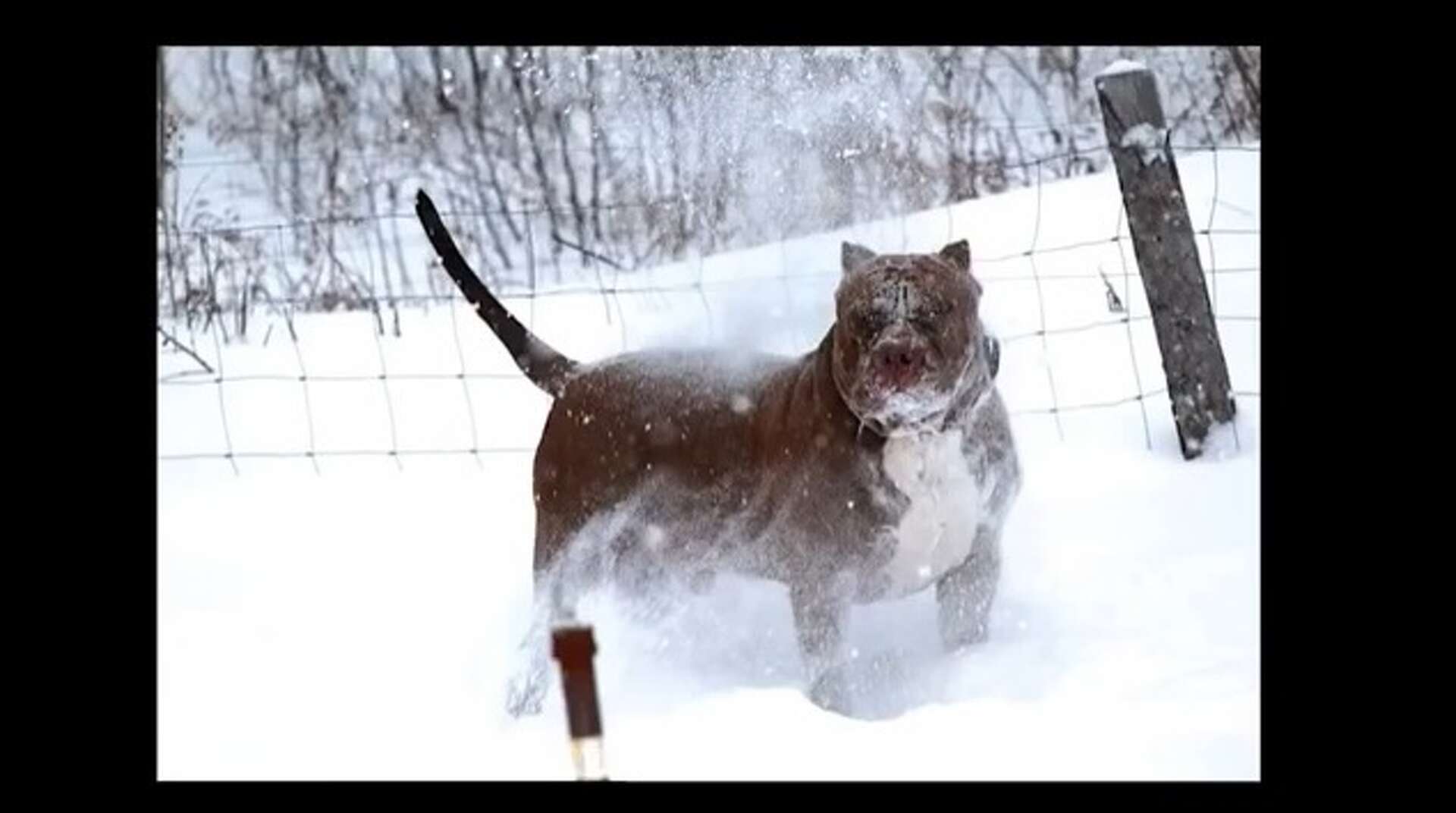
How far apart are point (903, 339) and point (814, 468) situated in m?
0.35

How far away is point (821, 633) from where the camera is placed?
3.72 m

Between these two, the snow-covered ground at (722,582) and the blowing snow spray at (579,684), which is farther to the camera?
the snow-covered ground at (722,582)

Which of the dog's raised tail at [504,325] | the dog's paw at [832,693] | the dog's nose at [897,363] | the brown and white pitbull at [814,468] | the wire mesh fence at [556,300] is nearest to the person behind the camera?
the dog's nose at [897,363]

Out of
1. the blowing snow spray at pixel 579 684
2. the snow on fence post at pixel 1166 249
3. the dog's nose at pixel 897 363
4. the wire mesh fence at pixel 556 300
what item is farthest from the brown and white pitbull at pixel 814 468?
the blowing snow spray at pixel 579 684

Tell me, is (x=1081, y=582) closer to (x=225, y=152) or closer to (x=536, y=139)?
(x=536, y=139)

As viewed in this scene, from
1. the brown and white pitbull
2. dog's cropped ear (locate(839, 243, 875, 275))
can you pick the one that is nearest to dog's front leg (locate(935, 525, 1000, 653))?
the brown and white pitbull

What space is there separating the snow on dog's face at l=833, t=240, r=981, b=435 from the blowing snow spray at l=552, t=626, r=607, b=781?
1.28 m

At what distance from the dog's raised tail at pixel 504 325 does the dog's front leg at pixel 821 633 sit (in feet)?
2.70

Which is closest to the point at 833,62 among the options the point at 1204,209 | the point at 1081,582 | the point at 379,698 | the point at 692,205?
the point at 692,205

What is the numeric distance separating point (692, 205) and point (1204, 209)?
166 centimetres

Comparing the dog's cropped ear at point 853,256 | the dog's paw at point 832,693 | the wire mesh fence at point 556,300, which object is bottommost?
the dog's paw at point 832,693

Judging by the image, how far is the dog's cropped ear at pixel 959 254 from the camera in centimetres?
378

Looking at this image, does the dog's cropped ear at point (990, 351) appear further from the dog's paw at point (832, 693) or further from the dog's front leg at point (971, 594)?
the dog's paw at point (832, 693)

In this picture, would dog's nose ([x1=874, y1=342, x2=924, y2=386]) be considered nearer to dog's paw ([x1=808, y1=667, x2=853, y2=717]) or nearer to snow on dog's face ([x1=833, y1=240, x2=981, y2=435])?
snow on dog's face ([x1=833, y1=240, x2=981, y2=435])
